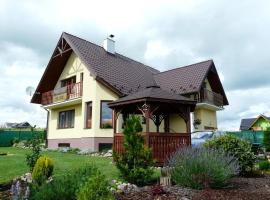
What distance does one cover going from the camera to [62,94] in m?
24.0

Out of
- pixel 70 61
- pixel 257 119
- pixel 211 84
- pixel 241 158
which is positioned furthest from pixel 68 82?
pixel 257 119

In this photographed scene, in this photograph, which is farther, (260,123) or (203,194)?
(260,123)

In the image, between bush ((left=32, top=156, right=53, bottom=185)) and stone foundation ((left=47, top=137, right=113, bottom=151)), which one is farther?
stone foundation ((left=47, top=137, right=113, bottom=151))

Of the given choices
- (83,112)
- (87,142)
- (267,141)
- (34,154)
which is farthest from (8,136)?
(34,154)

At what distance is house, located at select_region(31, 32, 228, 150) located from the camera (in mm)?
20516

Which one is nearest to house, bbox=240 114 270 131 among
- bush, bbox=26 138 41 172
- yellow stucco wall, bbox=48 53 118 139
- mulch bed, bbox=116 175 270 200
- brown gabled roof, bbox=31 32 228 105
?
brown gabled roof, bbox=31 32 228 105

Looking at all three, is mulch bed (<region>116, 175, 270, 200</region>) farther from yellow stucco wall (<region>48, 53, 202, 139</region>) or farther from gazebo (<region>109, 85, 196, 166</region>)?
yellow stucco wall (<region>48, 53, 202, 139</region>)

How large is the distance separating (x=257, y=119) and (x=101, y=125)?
131ft

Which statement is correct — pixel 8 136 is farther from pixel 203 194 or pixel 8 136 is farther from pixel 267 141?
pixel 203 194

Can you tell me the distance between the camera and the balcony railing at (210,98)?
23828mm

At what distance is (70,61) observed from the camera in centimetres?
2508

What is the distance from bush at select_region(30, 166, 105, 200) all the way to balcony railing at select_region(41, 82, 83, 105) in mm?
15630

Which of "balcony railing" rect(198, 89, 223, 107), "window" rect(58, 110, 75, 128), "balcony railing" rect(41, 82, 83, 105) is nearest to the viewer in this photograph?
"balcony railing" rect(41, 82, 83, 105)

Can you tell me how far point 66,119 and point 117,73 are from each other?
5875 mm
